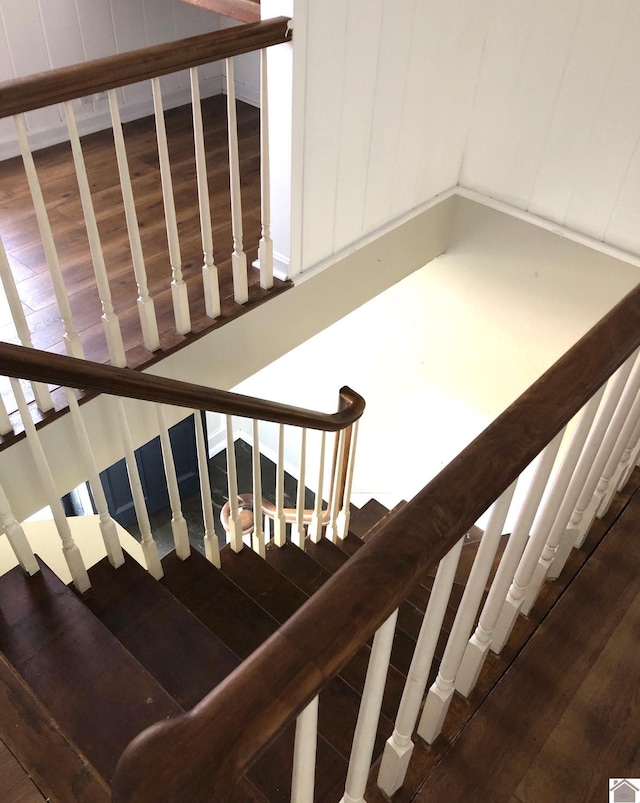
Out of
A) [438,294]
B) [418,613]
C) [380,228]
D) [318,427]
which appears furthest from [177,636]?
[438,294]

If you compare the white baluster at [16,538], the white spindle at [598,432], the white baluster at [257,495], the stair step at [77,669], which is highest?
the white spindle at [598,432]

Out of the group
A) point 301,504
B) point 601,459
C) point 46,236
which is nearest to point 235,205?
point 46,236

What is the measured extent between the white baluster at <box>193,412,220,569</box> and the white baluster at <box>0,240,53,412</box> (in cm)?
45

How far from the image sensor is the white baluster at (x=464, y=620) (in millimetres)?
939

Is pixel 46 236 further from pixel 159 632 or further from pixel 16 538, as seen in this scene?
pixel 159 632

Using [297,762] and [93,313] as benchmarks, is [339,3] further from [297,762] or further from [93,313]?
[297,762]

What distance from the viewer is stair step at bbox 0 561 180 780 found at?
158 centimetres

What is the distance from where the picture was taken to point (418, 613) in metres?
2.58

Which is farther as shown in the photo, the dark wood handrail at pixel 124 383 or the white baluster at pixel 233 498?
the white baluster at pixel 233 498

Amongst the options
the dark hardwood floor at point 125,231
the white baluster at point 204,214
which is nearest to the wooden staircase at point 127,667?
Answer: the dark hardwood floor at point 125,231

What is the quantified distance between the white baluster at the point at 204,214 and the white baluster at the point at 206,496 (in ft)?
1.75

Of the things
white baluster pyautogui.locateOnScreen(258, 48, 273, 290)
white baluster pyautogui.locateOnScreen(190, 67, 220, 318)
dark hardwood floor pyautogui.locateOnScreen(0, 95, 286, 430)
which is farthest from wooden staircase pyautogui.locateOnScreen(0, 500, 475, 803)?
white baluster pyautogui.locateOnScreen(258, 48, 273, 290)

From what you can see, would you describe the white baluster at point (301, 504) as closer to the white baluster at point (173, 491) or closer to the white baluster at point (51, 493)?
the white baluster at point (173, 491)

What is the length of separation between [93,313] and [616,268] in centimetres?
231
